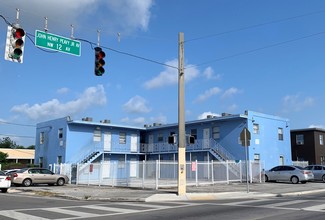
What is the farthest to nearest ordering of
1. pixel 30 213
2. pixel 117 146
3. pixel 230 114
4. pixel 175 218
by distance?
pixel 117 146 → pixel 230 114 → pixel 30 213 → pixel 175 218

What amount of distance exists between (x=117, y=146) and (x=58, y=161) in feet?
22.7

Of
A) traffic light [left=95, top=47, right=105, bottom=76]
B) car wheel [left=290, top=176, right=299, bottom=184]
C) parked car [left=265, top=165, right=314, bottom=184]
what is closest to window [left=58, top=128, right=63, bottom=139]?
parked car [left=265, top=165, right=314, bottom=184]

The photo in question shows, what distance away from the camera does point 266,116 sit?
39.9 meters

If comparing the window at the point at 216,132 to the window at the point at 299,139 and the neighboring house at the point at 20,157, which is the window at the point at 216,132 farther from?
the neighboring house at the point at 20,157

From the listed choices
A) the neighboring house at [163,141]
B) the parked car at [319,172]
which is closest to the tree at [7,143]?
the neighboring house at [163,141]

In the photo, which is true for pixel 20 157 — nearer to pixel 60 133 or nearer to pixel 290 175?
pixel 60 133

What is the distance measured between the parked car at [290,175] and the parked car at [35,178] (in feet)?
55.1

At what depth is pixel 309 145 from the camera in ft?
156

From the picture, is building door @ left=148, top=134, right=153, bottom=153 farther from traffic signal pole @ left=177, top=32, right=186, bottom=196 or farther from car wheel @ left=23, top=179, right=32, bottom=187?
traffic signal pole @ left=177, top=32, right=186, bottom=196

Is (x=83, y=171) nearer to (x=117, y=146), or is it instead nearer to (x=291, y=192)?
(x=117, y=146)

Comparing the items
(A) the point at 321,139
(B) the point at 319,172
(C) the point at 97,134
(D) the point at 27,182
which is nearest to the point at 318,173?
(B) the point at 319,172

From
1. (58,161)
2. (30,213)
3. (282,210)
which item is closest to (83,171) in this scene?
(58,161)

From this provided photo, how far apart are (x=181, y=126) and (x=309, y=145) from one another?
108 feet

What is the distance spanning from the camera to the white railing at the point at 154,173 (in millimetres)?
25406
